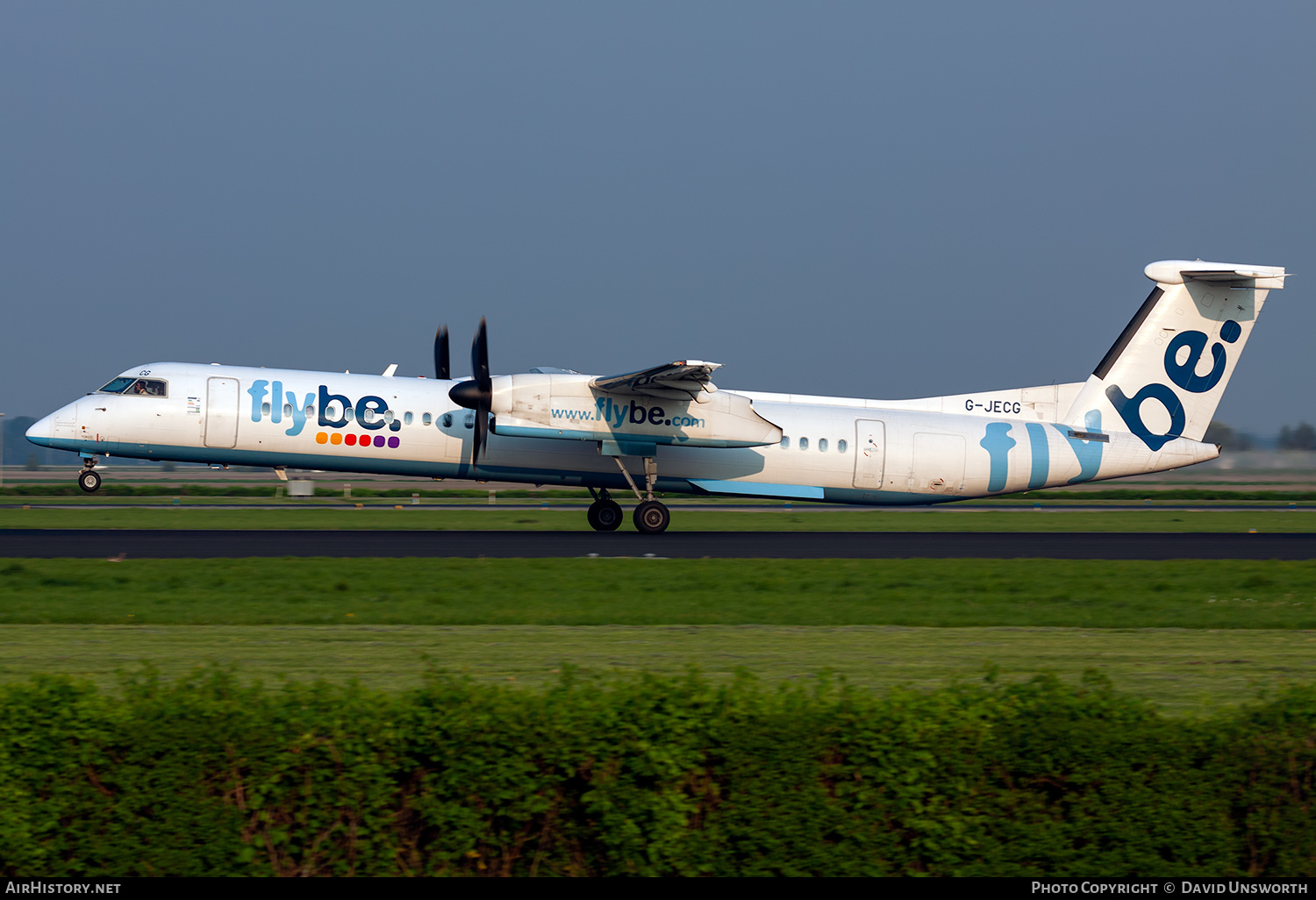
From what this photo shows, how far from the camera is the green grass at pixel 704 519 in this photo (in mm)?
27641

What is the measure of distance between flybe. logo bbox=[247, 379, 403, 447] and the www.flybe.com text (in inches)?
154

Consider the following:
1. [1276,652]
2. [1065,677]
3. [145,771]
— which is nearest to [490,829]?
[145,771]

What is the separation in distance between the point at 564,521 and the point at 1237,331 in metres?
17.5

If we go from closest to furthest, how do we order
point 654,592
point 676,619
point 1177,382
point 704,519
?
point 676,619, point 654,592, point 1177,382, point 704,519

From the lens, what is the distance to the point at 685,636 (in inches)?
485

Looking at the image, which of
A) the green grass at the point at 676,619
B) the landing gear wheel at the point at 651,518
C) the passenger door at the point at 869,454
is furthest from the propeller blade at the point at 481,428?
the passenger door at the point at 869,454

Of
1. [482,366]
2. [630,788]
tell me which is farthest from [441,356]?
[630,788]

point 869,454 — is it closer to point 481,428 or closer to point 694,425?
point 694,425

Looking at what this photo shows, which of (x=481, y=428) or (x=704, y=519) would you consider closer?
(x=481, y=428)

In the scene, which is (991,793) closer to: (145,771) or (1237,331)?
(145,771)

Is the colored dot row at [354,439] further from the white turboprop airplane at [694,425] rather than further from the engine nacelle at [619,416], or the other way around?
the engine nacelle at [619,416]

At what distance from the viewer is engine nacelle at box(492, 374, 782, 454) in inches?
918

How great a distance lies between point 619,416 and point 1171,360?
13.8 metres

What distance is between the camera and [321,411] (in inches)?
916
